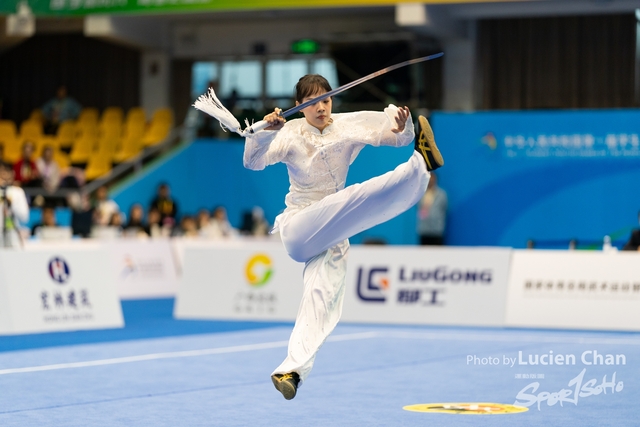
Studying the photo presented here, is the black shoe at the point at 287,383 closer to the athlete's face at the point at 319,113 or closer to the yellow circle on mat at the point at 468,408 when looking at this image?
the yellow circle on mat at the point at 468,408

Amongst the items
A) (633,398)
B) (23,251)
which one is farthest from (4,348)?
(633,398)

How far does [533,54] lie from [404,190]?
15996 millimetres

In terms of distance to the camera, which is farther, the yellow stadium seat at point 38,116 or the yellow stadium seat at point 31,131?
the yellow stadium seat at point 38,116

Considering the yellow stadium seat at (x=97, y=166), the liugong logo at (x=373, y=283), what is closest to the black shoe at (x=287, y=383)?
the liugong logo at (x=373, y=283)

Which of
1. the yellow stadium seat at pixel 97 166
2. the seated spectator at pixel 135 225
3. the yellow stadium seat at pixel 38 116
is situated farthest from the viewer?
the yellow stadium seat at pixel 38 116

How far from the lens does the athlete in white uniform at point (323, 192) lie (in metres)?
6.02

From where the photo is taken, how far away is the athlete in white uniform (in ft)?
19.8

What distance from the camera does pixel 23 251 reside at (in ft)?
37.4

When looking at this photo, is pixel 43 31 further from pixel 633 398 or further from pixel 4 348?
pixel 633 398

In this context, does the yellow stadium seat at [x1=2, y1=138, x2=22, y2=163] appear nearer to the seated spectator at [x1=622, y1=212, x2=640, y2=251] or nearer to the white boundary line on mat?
the white boundary line on mat

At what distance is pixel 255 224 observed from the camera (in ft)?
66.8

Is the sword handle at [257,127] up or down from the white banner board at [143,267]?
up

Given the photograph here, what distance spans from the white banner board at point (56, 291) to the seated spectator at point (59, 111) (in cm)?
1213

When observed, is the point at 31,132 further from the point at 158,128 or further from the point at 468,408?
the point at 468,408
